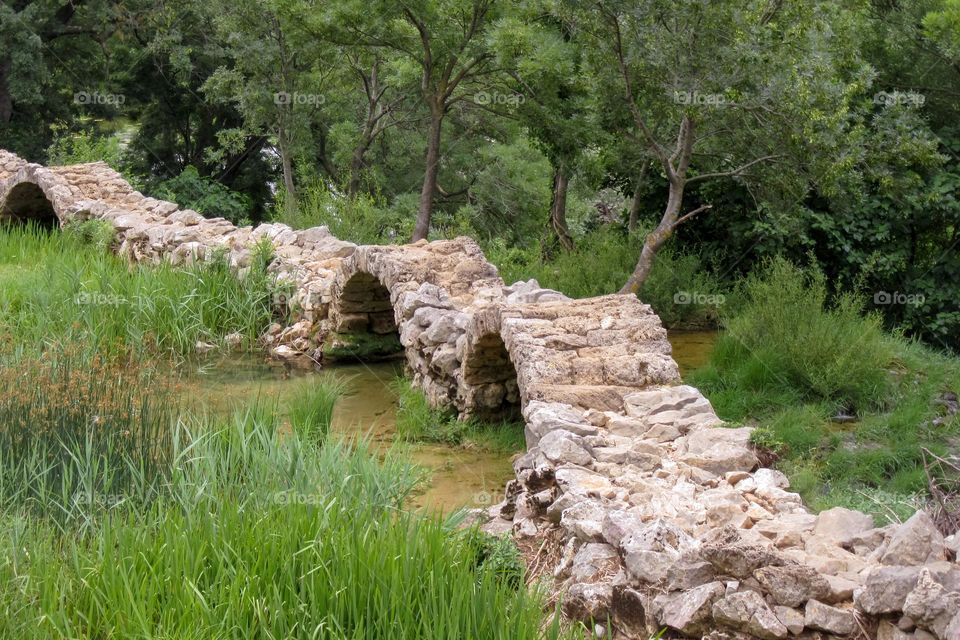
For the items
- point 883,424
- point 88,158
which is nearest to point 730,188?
point 883,424

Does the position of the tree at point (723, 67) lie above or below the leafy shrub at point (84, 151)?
above

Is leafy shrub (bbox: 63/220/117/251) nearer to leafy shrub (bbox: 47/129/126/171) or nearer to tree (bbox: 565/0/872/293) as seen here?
leafy shrub (bbox: 47/129/126/171)

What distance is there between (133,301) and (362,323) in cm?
220

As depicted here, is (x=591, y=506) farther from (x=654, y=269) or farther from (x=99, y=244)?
(x=99, y=244)

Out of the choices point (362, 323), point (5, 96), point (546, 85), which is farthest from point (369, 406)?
point (5, 96)

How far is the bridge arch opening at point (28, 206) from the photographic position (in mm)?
14930

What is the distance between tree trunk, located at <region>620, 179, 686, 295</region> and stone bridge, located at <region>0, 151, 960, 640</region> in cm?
158

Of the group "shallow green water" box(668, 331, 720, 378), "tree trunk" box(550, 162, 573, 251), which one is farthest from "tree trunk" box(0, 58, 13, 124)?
"shallow green water" box(668, 331, 720, 378)

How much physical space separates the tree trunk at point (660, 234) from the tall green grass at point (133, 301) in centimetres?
384

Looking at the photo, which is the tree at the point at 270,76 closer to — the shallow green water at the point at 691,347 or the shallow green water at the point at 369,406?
the shallow green water at the point at 369,406

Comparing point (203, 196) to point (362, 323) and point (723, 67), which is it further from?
point (723, 67)

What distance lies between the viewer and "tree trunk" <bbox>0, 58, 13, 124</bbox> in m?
19.0

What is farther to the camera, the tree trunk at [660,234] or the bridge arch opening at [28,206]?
the bridge arch opening at [28,206]

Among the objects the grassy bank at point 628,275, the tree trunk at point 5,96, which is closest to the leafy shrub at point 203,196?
the tree trunk at point 5,96
